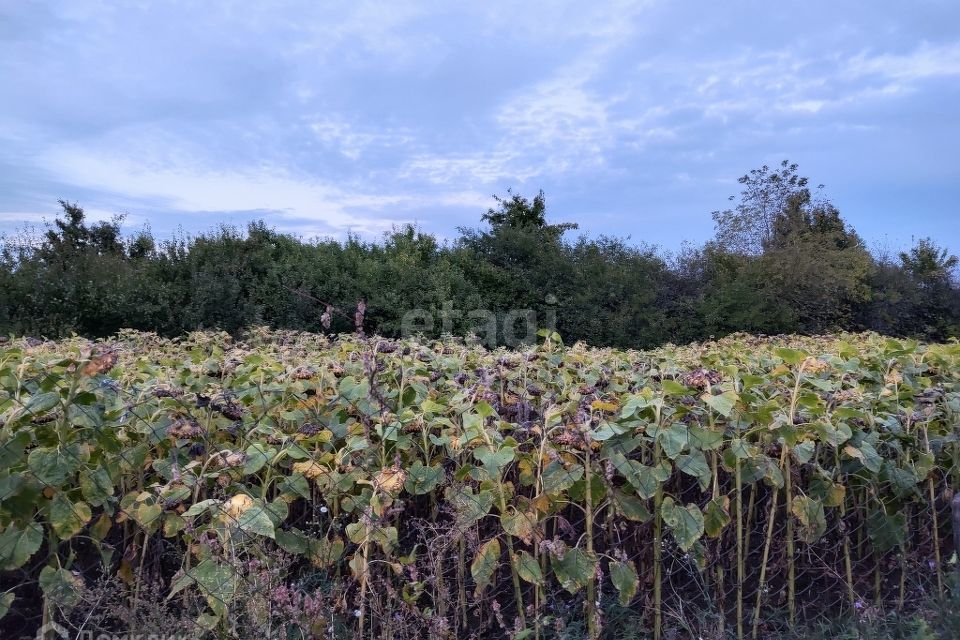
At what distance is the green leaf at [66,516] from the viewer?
6.21 ft

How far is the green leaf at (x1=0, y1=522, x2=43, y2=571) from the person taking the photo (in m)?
1.85

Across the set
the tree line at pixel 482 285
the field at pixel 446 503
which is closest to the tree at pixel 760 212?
the tree line at pixel 482 285

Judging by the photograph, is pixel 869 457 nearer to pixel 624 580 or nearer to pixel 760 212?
pixel 624 580

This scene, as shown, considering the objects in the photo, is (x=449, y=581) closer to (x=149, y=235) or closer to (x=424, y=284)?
(x=424, y=284)

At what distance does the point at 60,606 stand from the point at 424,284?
8511 millimetres

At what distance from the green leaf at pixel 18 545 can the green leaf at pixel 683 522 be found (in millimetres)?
1748

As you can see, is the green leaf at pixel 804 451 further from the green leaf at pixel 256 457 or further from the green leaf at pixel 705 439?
the green leaf at pixel 256 457

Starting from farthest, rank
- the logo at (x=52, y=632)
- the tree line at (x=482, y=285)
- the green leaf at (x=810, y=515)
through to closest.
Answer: the tree line at (x=482, y=285) < the green leaf at (x=810, y=515) < the logo at (x=52, y=632)

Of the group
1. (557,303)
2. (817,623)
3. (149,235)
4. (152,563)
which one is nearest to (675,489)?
(817,623)

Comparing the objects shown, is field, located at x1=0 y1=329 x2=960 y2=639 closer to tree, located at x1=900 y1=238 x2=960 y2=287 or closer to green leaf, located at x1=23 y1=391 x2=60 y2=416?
green leaf, located at x1=23 y1=391 x2=60 y2=416

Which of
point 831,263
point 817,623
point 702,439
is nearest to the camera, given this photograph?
point 702,439

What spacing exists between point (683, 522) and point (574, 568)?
1.14ft

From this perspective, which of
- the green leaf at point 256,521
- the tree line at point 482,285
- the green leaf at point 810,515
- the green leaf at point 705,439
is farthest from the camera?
the tree line at point 482,285

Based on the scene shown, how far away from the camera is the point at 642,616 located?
2.19 meters
